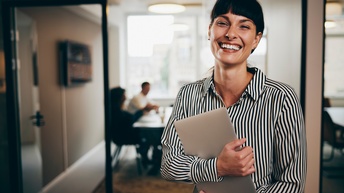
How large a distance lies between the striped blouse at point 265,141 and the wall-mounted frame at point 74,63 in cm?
338

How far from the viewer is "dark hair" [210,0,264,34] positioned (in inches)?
34.1

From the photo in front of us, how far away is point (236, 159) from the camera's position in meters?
0.79

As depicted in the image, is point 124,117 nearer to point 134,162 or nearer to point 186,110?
point 134,162

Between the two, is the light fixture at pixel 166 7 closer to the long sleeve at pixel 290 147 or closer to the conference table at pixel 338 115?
the conference table at pixel 338 115

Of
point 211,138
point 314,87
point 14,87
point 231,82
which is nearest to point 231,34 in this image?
point 231,82

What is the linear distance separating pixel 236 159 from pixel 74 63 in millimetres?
3809

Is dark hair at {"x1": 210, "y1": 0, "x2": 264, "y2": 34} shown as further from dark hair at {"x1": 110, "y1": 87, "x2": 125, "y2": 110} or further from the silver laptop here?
dark hair at {"x1": 110, "y1": 87, "x2": 125, "y2": 110}

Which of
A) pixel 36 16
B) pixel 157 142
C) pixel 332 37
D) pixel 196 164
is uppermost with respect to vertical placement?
pixel 36 16

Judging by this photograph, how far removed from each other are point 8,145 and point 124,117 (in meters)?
1.49

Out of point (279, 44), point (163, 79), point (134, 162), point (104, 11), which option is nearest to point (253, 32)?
point (104, 11)

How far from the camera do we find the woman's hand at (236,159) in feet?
2.60

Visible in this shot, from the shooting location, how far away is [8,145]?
272cm

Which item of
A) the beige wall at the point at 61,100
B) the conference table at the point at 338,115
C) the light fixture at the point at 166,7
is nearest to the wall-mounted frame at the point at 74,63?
the beige wall at the point at 61,100

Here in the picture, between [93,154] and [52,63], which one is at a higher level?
[52,63]
